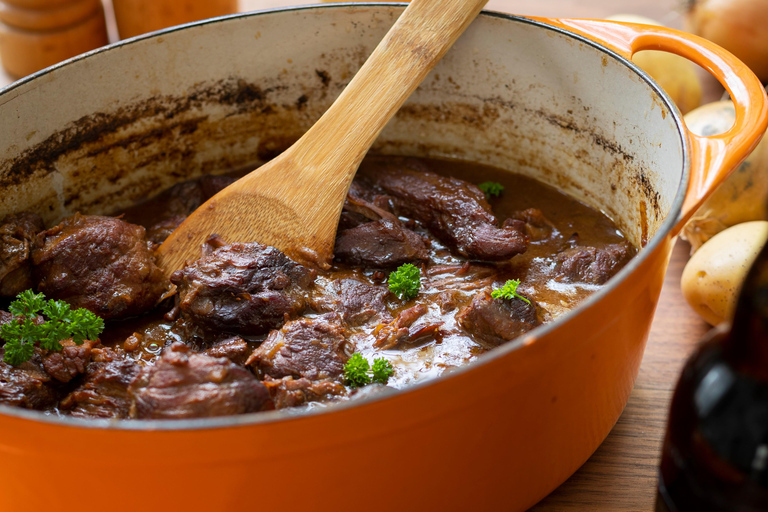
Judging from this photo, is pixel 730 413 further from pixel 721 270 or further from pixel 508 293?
pixel 721 270

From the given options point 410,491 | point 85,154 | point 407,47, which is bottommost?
point 410,491

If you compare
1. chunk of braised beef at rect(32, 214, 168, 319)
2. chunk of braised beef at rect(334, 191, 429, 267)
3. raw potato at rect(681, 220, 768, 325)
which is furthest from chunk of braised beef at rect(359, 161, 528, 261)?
chunk of braised beef at rect(32, 214, 168, 319)

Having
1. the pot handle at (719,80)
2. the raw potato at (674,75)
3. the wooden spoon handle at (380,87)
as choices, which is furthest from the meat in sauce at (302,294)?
the raw potato at (674,75)

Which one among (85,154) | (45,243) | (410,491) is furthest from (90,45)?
(410,491)

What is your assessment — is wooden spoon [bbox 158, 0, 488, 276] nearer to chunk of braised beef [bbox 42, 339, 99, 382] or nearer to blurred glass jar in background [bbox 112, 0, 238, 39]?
chunk of braised beef [bbox 42, 339, 99, 382]

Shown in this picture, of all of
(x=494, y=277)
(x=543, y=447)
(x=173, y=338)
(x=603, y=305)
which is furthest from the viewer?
(x=494, y=277)

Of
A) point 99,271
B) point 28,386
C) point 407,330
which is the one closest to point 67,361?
point 28,386

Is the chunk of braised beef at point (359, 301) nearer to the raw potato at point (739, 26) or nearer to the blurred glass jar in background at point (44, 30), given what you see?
the blurred glass jar in background at point (44, 30)

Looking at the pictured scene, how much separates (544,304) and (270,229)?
959mm

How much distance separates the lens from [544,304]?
2.47m

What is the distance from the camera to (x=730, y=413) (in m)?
1.21

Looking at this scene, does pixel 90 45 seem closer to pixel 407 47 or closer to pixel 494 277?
pixel 407 47

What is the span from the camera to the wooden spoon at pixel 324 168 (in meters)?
2.64

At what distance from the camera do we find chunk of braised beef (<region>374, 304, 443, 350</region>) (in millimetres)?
Result: 2291
